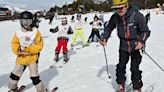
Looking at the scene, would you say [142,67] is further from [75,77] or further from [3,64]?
[3,64]

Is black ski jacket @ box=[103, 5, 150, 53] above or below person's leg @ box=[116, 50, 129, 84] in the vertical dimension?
above

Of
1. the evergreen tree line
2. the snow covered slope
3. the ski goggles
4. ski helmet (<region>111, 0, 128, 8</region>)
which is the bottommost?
the evergreen tree line

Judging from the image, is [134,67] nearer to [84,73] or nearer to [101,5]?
[84,73]

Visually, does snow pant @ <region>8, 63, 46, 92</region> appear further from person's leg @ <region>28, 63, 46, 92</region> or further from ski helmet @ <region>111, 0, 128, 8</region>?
ski helmet @ <region>111, 0, 128, 8</region>

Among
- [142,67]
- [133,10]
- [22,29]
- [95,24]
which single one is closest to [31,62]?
[22,29]

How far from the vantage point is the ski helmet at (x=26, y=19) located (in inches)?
260

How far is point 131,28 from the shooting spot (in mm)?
6324

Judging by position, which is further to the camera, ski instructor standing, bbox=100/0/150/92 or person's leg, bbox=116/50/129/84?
person's leg, bbox=116/50/129/84

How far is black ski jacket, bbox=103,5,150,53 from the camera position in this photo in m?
6.20

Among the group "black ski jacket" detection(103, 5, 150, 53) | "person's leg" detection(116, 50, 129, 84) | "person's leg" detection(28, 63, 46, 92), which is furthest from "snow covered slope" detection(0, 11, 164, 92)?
"black ski jacket" detection(103, 5, 150, 53)

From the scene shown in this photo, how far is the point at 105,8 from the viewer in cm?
9900

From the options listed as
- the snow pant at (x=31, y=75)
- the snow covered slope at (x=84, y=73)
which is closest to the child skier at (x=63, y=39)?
the snow covered slope at (x=84, y=73)

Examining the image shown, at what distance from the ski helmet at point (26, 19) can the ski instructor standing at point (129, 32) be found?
4.76 feet

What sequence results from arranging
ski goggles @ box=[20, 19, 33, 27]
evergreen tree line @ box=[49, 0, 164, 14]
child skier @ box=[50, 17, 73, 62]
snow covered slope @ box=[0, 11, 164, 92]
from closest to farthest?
ski goggles @ box=[20, 19, 33, 27]
snow covered slope @ box=[0, 11, 164, 92]
child skier @ box=[50, 17, 73, 62]
evergreen tree line @ box=[49, 0, 164, 14]
